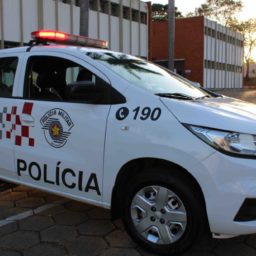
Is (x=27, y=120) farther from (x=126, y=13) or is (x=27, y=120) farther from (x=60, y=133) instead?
(x=126, y=13)

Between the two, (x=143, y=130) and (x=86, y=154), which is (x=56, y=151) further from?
(x=143, y=130)

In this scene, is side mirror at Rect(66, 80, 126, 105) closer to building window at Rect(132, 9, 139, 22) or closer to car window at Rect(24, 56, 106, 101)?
car window at Rect(24, 56, 106, 101)

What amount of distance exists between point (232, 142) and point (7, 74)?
2.67 meters

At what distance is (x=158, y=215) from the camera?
3650 millimetres

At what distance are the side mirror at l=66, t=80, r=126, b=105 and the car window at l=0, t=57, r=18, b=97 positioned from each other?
1.07 metres

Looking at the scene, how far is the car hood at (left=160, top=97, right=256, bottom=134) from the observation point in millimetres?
3375

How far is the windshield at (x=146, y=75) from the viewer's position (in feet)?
13.3

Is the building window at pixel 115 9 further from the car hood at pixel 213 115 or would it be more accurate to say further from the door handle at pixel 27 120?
the car hood at pixel 213 115

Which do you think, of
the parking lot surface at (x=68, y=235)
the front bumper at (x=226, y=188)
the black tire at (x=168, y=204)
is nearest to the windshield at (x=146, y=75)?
the black tire at (x=168, y=204)

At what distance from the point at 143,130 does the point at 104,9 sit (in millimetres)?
26658

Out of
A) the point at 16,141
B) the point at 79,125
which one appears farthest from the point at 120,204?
the point at 16,141

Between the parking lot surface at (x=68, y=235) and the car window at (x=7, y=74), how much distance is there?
4.27 ft

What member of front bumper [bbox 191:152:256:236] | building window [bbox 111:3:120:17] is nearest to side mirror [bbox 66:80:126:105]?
front bumper [bbox 191:152:256:236]

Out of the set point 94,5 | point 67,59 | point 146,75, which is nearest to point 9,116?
point 67,59
